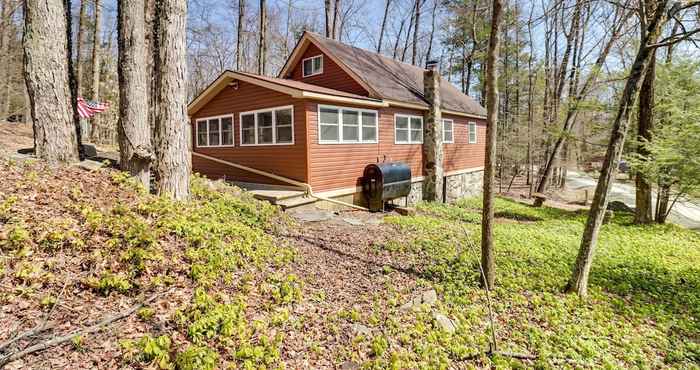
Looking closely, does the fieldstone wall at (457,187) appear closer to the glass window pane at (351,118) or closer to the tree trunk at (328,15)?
the glass window pane at (351,118)

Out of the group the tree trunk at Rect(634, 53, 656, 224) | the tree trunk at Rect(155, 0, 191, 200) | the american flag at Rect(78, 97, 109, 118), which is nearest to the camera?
the tree trunk at Rect(155, 0, 191, 200)

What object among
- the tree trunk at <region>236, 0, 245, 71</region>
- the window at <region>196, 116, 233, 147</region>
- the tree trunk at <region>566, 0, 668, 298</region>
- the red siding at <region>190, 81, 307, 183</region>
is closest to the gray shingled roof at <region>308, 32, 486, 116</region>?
the red siding at <region>190, 81, 307, 183</region>

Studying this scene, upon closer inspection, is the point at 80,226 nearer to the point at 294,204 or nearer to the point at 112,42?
the point at 294,204

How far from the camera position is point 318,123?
9.30 meters

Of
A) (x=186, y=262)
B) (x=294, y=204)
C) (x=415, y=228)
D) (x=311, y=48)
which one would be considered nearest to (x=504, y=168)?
(x=311, y=48)

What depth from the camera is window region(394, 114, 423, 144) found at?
39.8ft

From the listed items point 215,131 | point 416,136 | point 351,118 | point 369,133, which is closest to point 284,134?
point 351,118

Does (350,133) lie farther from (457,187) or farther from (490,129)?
(457,187)

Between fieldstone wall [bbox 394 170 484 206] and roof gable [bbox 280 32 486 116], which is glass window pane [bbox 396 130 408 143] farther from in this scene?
fieldstone wall [bbox 394 170 484 206]

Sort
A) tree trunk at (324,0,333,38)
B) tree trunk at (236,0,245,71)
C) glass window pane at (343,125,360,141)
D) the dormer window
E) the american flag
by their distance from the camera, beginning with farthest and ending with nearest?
tree trunk at (324,0,333,38) → tree trunk at (236,0,245,71) → the dormer window → the american flag → glass window pane at (343,125,360,141)

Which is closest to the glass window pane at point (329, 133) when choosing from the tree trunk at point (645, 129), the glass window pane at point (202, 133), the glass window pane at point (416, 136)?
the glass window pane at point (416, 136)

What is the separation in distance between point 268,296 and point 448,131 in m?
13.3

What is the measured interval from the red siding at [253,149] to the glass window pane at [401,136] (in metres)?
4.33

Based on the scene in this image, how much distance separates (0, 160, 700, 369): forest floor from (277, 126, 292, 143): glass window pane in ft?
11.8
